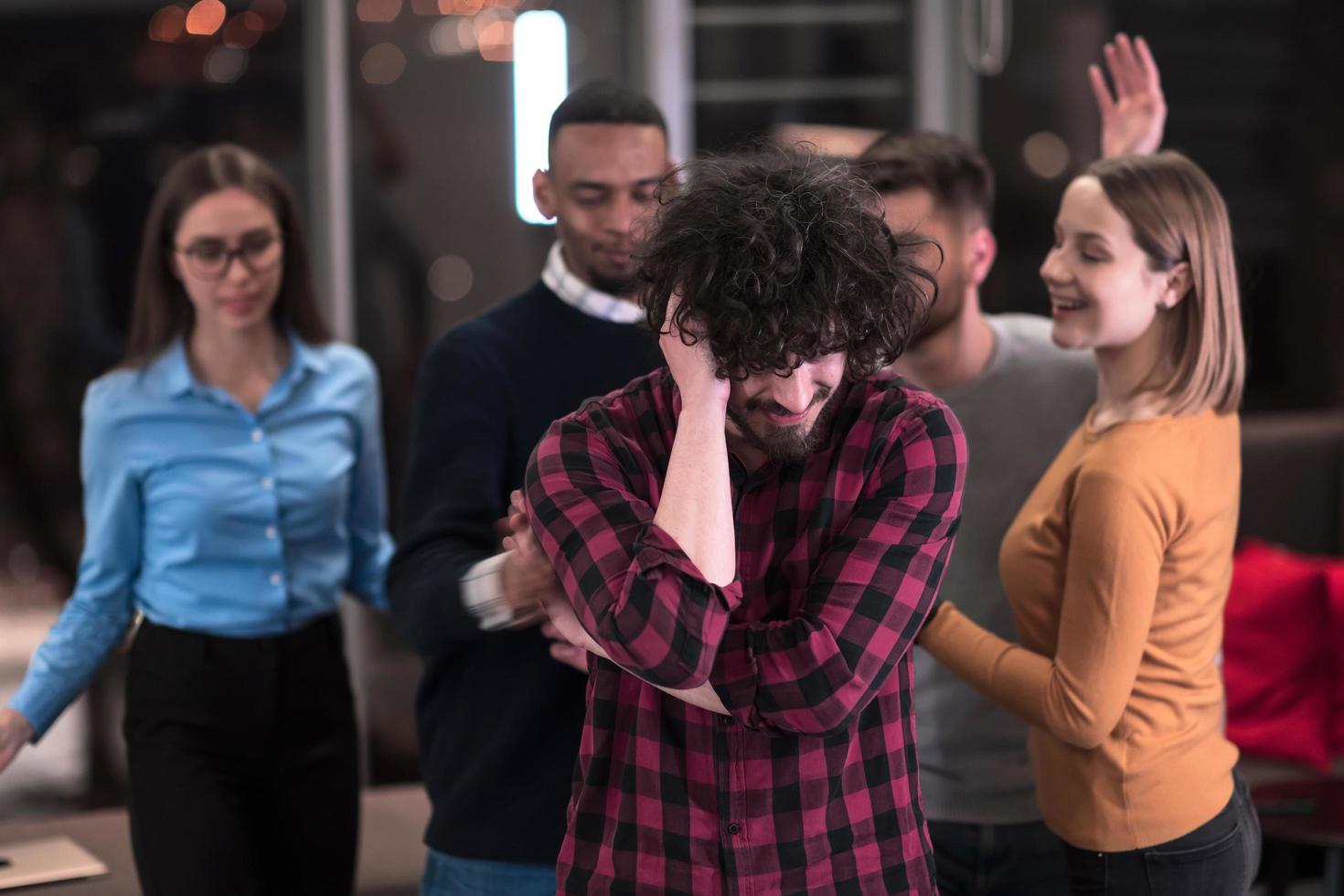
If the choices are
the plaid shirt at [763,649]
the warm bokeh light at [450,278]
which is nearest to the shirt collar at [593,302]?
the plaid shirt at [763,649]

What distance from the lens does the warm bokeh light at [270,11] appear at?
443cm

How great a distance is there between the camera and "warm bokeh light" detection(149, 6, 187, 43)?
440 centimetres

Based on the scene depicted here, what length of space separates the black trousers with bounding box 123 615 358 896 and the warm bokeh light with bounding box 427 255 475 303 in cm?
238

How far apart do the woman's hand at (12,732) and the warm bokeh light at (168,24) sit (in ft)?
8.91

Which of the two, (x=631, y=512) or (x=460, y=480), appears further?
(x=460, y=480)

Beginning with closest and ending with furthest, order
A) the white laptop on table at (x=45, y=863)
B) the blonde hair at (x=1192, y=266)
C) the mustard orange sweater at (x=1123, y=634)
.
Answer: the mustard orange sweater at (x=1123, y=634) → the blonde hair at (x=1192, y=266) → the white laptop on table at (x=45, y=863)

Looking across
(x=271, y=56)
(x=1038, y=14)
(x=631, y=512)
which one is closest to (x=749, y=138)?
(x=631, y=512)

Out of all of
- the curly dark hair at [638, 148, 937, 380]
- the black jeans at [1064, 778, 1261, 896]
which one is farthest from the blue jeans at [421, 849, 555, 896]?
the curly dark hair at [638, 148, 937, 380]

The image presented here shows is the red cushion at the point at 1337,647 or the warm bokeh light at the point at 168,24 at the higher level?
the warm bokeh light at the point at 168,24

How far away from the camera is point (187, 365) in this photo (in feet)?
8.36

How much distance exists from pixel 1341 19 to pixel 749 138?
4.34 meters

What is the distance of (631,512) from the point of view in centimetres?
143

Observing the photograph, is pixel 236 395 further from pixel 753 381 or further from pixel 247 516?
pixel 753 381

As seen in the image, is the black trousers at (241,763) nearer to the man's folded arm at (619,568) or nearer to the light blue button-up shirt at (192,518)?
the light blue button-up shirt at (192,518)
